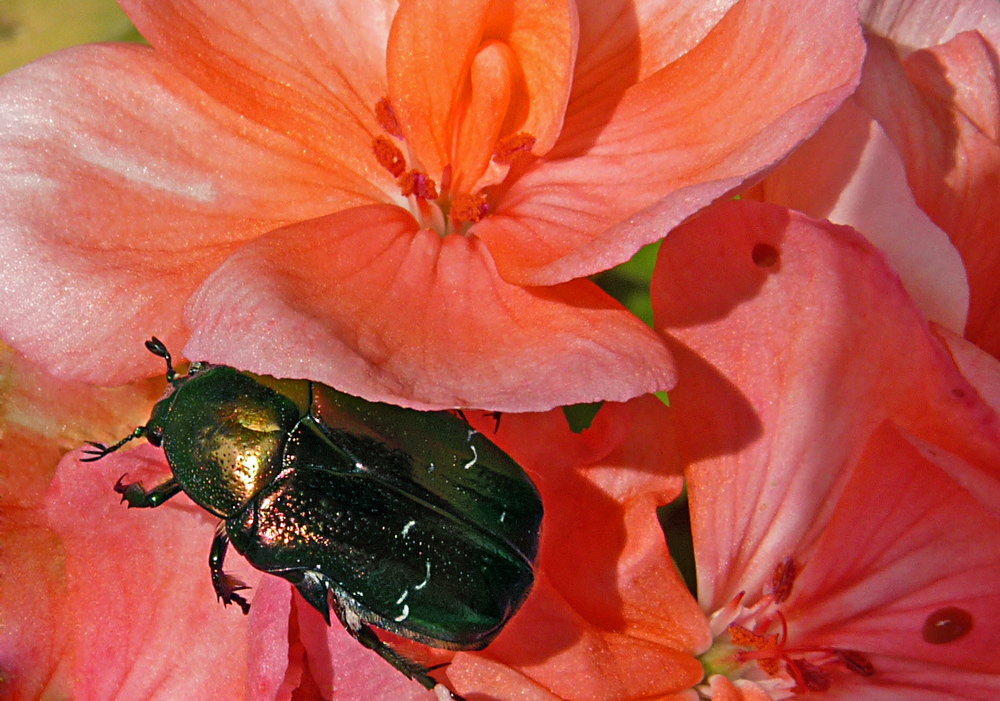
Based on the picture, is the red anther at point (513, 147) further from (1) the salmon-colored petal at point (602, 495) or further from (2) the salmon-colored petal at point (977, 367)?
(2) the salmon-colored petal at point (977, 367)

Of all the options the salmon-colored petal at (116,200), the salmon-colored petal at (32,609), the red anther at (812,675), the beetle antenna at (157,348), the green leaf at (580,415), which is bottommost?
the salmon-colored petal at (32,609)

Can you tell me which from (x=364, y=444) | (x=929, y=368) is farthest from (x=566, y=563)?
(x=929, y=368)

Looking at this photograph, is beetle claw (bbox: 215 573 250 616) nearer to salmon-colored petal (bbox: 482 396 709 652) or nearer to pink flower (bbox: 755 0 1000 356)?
salmon-colored petal (bbox: 482 396 709 652)

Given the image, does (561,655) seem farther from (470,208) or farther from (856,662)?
(470,208)

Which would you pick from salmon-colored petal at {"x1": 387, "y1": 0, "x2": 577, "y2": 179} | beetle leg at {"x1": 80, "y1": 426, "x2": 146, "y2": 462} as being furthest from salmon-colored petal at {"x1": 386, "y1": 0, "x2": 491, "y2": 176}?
beetle leg at {"x1": 80, "y1": 426, "x2": 146, "y2": 462}

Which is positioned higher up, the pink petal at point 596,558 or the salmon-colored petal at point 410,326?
the salmon-colored petal at point 410,326

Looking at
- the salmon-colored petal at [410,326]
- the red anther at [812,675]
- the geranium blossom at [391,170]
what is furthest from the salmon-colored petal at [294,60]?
the red anther at [812,675]

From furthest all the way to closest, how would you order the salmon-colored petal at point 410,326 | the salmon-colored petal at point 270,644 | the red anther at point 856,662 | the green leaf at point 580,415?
1. the green leaf at point 580,415
2. the red anther at point 856,662
3. the salmon-colored petal at point 270,644
4. the salmon-colored petal at point 410,326
